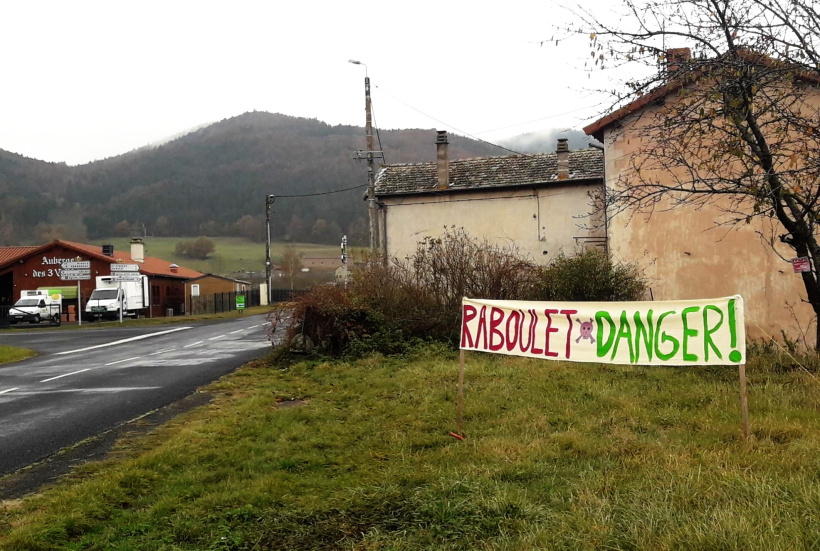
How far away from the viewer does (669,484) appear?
485cm

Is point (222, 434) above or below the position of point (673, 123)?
below

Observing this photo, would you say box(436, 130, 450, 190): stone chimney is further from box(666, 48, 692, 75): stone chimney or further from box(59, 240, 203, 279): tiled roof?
box(59, 240, 203, 279): tiled roof

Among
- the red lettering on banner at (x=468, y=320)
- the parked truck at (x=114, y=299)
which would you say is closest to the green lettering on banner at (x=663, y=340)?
the red lettering on banner at (x=468, y=320)

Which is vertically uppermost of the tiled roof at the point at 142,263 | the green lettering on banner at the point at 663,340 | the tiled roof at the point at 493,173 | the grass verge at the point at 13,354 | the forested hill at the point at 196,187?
the forested hill at the point at 196,187

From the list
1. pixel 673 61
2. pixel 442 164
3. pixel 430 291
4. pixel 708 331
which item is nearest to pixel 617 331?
pixel 708 331

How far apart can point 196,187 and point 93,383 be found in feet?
332

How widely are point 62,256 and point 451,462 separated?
168 feet

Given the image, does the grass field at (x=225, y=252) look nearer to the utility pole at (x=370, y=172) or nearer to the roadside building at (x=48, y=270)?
the roadside building at (x=48, y=270)

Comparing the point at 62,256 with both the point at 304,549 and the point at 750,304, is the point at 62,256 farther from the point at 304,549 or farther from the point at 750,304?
the point at 304,549

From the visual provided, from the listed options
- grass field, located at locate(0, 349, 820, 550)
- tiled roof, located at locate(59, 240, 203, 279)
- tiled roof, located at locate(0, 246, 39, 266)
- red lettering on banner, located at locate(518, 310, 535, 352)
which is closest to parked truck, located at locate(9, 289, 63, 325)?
tiled roof, located at locate(59, 240, 203, 279)

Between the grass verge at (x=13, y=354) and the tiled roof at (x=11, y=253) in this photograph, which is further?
the tiled roof at (x=11, y=253)

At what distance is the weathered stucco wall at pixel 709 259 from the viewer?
675 inches

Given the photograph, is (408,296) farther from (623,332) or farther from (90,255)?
(90,255)

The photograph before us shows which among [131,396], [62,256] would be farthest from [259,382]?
[62,256]
